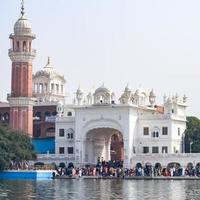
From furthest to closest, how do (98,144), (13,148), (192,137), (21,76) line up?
(21,76)
(192,137)
(98,144)
(13,148)

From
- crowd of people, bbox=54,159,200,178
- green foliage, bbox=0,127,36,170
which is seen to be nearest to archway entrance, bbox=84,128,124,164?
crowd of people, bbox=54,159,200,178

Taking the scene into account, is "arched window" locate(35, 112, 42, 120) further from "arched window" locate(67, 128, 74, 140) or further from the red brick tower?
"arched window" locate(67, 128, 74, 140)

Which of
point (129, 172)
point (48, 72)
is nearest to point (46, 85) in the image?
point (48, 72)

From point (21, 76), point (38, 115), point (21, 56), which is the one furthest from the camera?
point (38, 115)

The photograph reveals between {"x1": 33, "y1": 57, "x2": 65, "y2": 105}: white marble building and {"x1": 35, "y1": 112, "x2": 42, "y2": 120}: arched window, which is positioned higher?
{"x1": 33, "y1": 57, "x2": 65, "y2": 105}: white marble building

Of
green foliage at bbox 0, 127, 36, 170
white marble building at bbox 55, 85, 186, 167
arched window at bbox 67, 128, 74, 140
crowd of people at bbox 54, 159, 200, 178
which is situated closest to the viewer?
green foliage at bbox 0, 127, 36, 170

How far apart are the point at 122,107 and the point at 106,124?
7.92ft

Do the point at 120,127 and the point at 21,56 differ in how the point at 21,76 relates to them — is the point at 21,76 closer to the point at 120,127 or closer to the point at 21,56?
the point at 21,56

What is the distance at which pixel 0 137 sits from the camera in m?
65.0

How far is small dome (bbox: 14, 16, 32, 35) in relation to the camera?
277 ft

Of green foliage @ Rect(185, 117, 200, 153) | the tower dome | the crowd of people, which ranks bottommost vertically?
the crowd of people

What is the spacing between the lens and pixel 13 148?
6562 centimetres

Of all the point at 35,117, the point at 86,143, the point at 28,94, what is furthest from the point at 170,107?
the point at 35,117

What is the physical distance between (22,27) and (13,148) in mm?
22401
